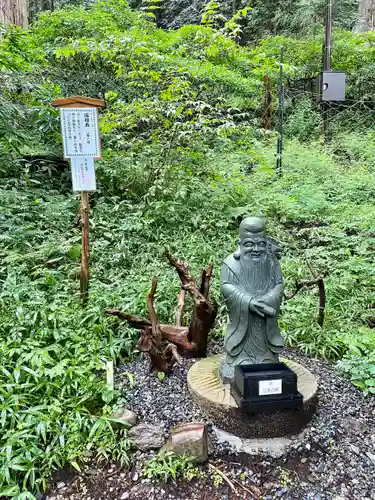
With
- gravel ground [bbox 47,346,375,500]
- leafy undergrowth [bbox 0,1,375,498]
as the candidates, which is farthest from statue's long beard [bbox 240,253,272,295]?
leafy undergrowth [bbox 0,1,375,498]

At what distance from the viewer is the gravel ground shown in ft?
6.66

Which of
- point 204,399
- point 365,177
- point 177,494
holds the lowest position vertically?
point 177,494

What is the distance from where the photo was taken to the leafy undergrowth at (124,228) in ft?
8.25

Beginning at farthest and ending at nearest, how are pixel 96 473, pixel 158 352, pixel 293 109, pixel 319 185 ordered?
pixel 293 109 < pixel 319 185 < pixel 158 352 < pixel 96 473

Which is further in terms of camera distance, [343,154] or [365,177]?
[343,154]

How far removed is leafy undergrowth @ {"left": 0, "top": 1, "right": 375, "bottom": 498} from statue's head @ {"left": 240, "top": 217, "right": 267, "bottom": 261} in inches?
46.7

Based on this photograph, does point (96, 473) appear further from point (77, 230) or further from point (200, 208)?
point (200, 208)

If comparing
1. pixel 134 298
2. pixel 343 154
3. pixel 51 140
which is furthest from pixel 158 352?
pixel 343 154

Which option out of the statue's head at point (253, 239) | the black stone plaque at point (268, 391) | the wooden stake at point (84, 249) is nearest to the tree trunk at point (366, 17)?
the wooden stake at point (84, 249)

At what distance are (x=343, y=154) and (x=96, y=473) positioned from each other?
7.76 meters

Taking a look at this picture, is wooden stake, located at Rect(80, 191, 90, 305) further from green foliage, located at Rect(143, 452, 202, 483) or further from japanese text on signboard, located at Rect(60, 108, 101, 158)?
green foliage, located at Rect(143, 452, 202, 483)

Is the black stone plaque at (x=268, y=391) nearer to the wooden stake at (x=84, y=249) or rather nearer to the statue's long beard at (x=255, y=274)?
the statue's long beard at (x=255, y=274)

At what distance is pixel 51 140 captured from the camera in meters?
6.19

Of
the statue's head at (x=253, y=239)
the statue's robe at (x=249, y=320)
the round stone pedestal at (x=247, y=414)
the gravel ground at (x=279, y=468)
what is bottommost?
the gravel ground at (x=279, y=468)
